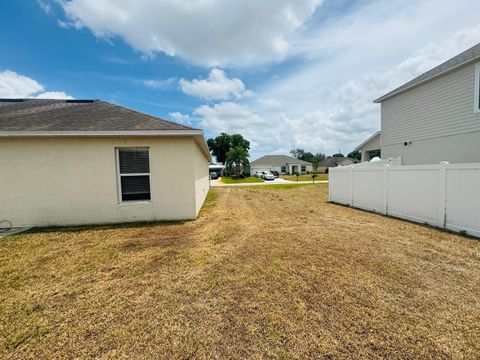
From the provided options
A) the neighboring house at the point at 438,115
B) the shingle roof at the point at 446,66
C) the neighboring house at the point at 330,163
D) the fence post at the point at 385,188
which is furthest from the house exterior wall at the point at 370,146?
the neighboring house at the point at 330,163

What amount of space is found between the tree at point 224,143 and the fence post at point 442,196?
50532 mm

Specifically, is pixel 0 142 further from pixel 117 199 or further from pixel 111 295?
pixel 111 295

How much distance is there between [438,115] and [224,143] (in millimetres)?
50639

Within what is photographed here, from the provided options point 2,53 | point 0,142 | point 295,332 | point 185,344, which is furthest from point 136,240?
point 2,53

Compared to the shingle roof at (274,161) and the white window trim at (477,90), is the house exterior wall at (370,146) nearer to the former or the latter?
the white window trim at (477,90)

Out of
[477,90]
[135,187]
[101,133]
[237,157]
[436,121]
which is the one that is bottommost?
[135,187]

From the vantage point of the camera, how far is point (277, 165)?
57.5m

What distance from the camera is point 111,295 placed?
2957mm

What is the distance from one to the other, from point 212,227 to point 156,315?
151 inches

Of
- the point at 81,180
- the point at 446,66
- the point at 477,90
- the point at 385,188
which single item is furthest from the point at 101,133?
the point at 446,66

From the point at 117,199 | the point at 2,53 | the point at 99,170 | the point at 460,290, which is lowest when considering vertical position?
the point at 460,290

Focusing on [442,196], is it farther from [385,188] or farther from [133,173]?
[133,173]

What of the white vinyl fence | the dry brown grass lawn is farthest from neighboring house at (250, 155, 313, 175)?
the dry brown grass lawn

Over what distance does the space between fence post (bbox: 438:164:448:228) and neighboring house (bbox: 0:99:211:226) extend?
22.9ft
